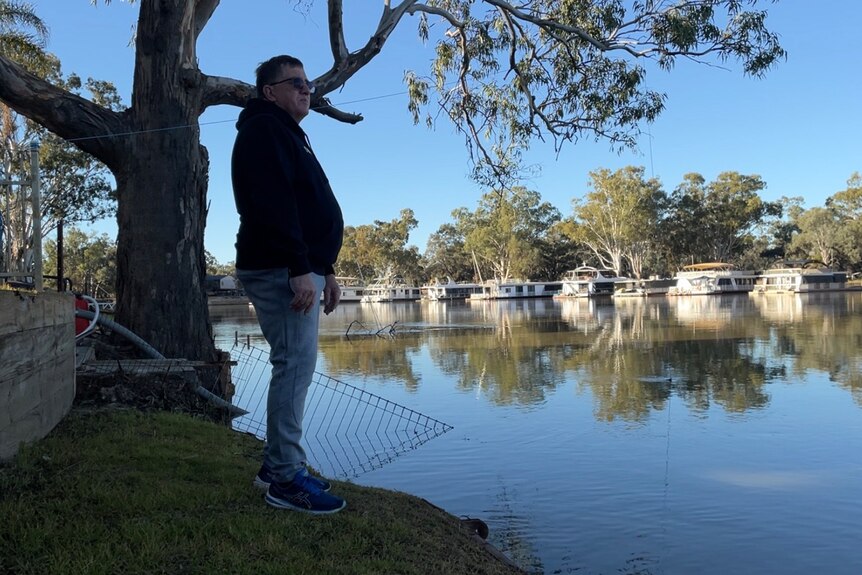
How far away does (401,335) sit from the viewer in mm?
25656

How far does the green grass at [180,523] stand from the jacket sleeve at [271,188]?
1036 mm

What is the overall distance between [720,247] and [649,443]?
67045mm

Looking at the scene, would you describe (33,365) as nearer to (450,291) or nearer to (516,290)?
(516,290)

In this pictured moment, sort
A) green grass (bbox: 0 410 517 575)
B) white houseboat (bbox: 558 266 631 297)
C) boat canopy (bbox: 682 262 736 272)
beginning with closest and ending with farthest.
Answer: green grass (bbox: 0 410 517 575)
boat canopy (bbox: 682 262 736 272)
white houseboat (bbox: 558 266 631 297)

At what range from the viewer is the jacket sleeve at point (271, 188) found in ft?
9.23

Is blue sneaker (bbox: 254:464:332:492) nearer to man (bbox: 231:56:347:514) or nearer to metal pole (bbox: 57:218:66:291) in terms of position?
man (bbox: 231:56:347:514)

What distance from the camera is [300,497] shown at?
2988 millimetres

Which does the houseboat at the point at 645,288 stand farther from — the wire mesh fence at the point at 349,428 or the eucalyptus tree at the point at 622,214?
the wire mesh fence at the point at 349,428

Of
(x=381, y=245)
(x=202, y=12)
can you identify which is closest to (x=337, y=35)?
(x=202, y=12)

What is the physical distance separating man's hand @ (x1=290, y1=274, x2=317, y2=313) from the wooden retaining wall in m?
1.57

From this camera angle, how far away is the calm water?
4785 millimetres

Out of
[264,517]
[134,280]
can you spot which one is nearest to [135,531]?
[264,517]

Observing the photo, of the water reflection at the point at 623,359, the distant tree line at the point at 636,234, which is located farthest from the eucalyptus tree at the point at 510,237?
the water reflection at the point at 623,359

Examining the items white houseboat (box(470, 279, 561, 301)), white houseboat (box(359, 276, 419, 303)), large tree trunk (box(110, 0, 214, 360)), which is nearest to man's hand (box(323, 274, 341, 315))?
large tree trunk (box(110, 0, 214, 360))
